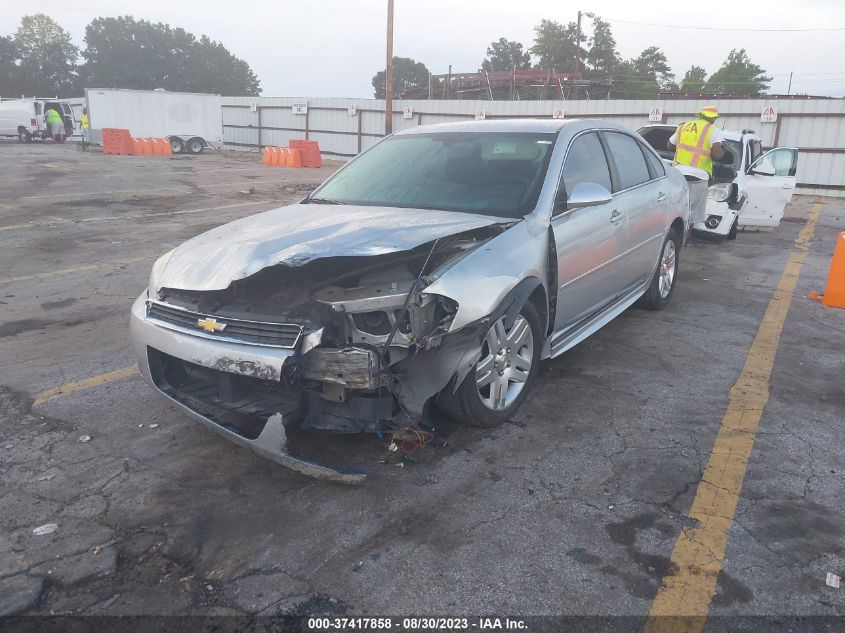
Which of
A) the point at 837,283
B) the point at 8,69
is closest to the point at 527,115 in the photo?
the point at 837,283

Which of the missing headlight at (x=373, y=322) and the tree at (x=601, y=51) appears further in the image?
the tree at (x=601, y=51)

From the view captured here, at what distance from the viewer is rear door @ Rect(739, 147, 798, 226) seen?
10.4 meters

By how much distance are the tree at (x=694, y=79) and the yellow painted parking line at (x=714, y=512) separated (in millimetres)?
69799

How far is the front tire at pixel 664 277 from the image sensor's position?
618 cm

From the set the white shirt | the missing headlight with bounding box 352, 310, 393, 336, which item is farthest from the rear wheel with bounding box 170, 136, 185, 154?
the missing headlight with bounding box 352, 310, 393, 336

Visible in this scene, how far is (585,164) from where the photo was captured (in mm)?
4746

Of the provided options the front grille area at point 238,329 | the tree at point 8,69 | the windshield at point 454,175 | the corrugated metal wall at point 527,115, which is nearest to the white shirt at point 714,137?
the windshield at point 454,175

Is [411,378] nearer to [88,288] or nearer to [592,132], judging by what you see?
[592,132]

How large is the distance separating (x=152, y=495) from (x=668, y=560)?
2284 mm

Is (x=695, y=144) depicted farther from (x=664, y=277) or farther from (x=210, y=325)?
(x=210, y=325)

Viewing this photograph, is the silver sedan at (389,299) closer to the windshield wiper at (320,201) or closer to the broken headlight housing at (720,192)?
the windshield wiper at (320,201)

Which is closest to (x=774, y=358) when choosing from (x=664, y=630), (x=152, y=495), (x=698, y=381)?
(x=698, y=381)

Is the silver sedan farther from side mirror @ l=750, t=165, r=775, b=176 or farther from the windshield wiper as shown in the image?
side mirror @ l=750, t=165, r=775, b=176

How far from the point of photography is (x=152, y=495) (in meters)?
3.14
